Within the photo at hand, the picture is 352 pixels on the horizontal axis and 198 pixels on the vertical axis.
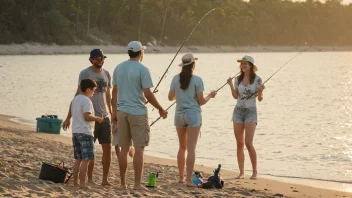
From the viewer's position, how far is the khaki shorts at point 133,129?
24.0 ft

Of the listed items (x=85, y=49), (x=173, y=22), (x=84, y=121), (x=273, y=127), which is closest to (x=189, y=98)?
(x=84, y=121)

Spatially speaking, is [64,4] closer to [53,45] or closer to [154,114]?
[53,45]

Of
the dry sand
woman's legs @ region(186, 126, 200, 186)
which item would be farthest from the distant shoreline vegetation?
woman's legs @ region(186, 126, 200, 186)

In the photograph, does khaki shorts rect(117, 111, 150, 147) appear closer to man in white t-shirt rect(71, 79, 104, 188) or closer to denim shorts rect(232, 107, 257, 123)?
man in white t-shirt rect(71, 79, 104, 188)

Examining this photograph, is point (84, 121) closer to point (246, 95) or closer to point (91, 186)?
point (91, 186)

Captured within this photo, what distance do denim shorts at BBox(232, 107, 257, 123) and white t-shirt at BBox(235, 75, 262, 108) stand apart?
0.05 meters

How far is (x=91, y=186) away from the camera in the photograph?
25.6 ft

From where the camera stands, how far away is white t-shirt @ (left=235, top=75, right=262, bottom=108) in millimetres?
8930

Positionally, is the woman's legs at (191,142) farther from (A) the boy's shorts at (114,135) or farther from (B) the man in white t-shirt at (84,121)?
(B) the man in white t-shirt at (84,121)

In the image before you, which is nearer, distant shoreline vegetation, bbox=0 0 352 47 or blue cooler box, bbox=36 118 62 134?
blue cooler box, bbox=36 118 62 134

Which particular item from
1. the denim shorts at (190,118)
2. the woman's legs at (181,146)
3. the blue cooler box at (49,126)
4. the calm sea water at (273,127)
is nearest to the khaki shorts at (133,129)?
the denim shorts at (190,118)

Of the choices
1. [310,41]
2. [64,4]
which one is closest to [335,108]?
[64,4]

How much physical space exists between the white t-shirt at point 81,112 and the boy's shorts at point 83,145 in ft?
0.14

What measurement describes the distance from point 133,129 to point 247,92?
2.11 metres
